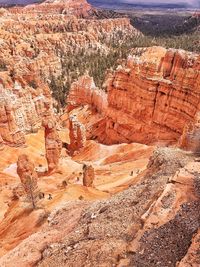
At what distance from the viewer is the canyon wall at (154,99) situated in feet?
111

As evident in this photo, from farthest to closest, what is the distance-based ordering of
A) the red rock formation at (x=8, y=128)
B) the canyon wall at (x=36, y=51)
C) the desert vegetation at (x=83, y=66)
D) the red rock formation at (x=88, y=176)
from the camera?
the desert vegetation at (x=83, y=66) → the canyon wall at (x=36, y=51) → the red rock formation at (x=8, y=128) → the red rock formation at (x=88, y=176)

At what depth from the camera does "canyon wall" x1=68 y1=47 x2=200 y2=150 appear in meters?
33.8

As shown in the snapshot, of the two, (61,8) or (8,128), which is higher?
(8,128)

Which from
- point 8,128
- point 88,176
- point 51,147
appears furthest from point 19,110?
point 88,176

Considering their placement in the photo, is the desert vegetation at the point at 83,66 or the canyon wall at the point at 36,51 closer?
the canyon wall at the point at 36,51

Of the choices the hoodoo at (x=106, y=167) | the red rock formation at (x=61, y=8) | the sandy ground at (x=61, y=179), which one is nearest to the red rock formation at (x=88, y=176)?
the hoodoo at (x=106, y=167)

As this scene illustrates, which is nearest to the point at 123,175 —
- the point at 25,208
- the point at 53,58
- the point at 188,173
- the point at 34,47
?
the point at 25,208

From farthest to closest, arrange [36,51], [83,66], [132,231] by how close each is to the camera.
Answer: [36,51] < [83,66] < [132,231]

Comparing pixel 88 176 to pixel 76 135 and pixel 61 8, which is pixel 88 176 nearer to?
pixel 76 135

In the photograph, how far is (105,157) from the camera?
3572 centimetres

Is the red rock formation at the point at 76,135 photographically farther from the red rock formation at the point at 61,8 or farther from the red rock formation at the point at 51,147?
the red rock formation at the point at 61,8

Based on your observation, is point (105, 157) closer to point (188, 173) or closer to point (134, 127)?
point (134, 127)

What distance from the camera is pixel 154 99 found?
36562mm

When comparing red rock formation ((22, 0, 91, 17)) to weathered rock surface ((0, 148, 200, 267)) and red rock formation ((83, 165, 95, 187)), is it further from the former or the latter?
weathered rock surface ((0, 148, 200, 267))
